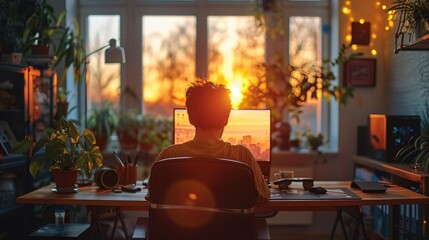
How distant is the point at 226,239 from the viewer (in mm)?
1877

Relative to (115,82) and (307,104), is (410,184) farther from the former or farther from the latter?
(115,82)

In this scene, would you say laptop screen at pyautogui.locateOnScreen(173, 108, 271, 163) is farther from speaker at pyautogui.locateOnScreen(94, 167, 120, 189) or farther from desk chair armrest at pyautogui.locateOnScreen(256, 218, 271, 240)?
desk chair armrest at pyautogui.locateOnScreen(256, 218, 271, 240)

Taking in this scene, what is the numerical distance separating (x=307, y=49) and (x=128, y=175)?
2468mm

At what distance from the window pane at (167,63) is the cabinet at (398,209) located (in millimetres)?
1799

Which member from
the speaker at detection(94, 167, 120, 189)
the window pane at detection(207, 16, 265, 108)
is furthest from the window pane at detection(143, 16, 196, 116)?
the speaker at detection(94, 167, 120, 189)

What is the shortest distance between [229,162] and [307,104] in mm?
3128

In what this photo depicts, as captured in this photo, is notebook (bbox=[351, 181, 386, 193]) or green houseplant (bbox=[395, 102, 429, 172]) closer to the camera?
notebook (bbox=[351, 181, 386, 193])

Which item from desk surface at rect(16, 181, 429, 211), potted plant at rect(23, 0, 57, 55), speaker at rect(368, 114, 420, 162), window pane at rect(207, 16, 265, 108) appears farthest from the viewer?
window pane at rect(207, 16, 265, 108)

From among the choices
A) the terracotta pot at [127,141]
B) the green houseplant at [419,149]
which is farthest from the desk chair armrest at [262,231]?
the terracotta pot at [127,141]

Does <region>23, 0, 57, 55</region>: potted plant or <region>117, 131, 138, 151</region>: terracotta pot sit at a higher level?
<region>23, 0, 57, 55</region>: potted plant

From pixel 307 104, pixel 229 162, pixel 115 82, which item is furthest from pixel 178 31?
pixel 229 162

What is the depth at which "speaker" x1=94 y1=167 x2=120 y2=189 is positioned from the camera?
2.93 meters

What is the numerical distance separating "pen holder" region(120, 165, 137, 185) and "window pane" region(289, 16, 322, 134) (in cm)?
214

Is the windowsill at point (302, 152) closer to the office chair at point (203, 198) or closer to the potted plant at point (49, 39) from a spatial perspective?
the potted plant at point (49, 39)
